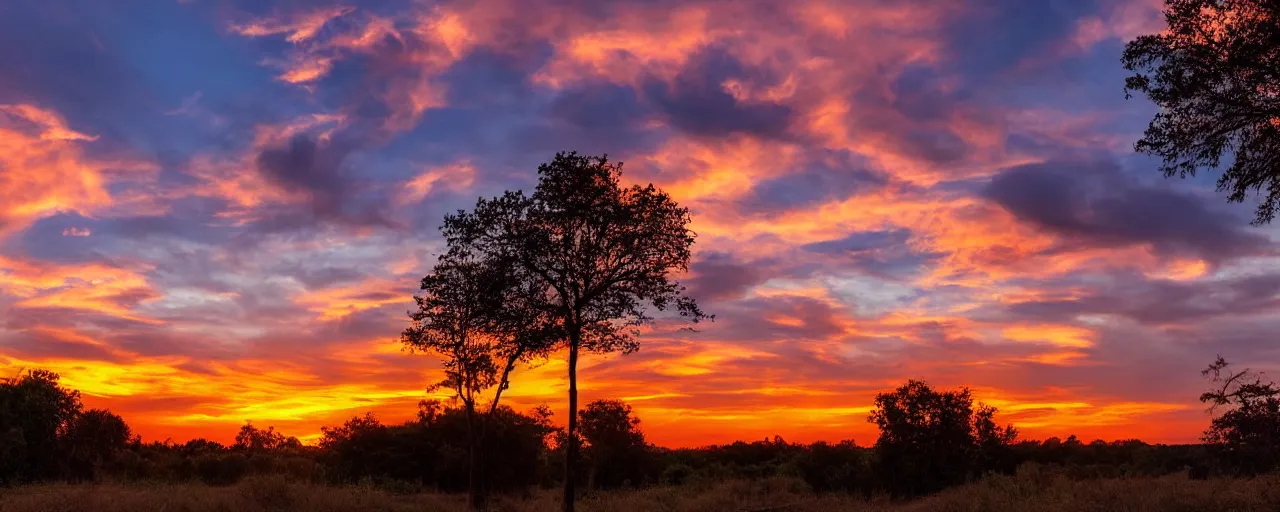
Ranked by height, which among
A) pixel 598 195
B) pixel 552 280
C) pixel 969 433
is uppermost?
pixel 598 195

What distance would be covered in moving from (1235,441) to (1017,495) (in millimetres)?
15904

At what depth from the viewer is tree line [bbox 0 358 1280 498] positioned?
40.8m

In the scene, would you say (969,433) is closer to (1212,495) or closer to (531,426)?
(1212,495)

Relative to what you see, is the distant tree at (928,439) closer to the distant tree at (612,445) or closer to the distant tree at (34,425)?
the distant tree at (612,445)

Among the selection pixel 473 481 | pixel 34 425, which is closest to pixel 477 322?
pixel 473 481

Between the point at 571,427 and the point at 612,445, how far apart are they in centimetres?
2393

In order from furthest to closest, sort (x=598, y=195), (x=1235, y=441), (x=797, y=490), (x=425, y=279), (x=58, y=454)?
(x=58, y=454)
(x=797, y=490)
(x=1235, y=441)
(x=425, y=279)
(x=598, y=195)

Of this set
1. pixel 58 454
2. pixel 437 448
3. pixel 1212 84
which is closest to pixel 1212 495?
pixel 1212 84

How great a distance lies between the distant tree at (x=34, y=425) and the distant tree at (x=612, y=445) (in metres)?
31.4

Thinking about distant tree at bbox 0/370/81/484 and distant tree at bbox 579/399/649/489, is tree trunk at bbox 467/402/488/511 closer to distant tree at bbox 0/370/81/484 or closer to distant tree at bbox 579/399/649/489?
distant tree at bbox 579/399/649/489

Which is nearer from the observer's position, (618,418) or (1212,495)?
(1212,495)

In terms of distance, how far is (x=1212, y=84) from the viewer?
22.5 m

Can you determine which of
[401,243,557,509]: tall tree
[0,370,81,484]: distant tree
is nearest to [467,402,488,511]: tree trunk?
[401,243,557,509]: tall tree

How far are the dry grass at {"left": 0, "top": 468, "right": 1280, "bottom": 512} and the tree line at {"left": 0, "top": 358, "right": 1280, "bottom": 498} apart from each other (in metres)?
4.32
